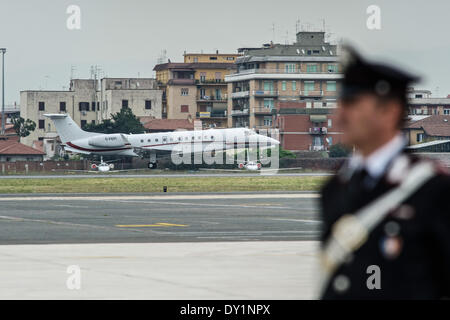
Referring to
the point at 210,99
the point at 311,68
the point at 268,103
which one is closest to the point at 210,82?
the point at 210,99

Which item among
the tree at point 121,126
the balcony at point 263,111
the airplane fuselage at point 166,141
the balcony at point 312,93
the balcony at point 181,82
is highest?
the balcony at point 181,82

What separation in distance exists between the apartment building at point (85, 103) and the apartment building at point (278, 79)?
24503 millimetres

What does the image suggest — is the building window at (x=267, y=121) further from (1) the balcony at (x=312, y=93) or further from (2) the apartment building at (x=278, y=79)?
(1) the balcony at (x=312, y=93)

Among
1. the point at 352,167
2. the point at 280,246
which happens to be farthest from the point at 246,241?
the point at 352,167

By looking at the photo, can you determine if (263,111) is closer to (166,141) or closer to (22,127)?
(22,127)

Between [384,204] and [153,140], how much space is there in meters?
105

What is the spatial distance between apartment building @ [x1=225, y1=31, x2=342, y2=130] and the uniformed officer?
528ft

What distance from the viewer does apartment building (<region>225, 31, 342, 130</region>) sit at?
168 metres

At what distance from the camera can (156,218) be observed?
115 ft

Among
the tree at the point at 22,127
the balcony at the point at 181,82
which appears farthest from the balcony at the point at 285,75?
the tree at the point at 22,127

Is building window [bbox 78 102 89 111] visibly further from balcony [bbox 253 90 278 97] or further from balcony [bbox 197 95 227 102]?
balcony [bbox 253 90 278 97]

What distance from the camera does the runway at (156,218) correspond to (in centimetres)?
2659

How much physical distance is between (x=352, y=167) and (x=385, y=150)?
0.23 m

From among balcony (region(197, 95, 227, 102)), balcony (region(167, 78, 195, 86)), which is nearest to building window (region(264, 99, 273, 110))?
balcony (region(197, 95, 227, 102))
